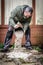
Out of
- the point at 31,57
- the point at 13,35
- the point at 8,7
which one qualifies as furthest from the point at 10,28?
the point at 31,57

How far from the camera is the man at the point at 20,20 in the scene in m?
3.64

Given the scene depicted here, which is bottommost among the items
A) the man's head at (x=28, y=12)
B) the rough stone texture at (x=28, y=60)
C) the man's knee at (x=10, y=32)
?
the rough stone texture at (x=28, y=60)

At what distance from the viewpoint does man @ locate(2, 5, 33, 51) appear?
11.9 feet

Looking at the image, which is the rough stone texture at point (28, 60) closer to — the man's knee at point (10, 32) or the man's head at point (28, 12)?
the man's knee at point (10, 32)

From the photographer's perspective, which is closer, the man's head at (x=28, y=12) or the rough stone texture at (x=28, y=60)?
the rough stone texture at (x=28, y=60)

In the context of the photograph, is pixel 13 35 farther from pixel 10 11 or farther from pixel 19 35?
pixel 10 11

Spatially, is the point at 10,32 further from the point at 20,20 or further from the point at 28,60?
the point at 28,60

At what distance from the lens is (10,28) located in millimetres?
3658

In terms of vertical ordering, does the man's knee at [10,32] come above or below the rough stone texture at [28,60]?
above

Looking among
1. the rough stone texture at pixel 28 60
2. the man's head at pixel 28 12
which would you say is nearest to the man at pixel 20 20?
the man's head at pixel 28 12

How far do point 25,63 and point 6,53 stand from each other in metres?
0.41

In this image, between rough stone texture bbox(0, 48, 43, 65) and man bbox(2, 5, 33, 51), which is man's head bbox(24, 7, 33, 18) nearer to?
man bbox(2, 5, 33, 51)

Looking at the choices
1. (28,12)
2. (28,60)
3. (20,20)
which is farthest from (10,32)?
(28,60)

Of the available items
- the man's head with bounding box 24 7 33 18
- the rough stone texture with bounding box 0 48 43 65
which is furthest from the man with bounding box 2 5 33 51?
the rough stone texture with bounding box 0 48 43 65
